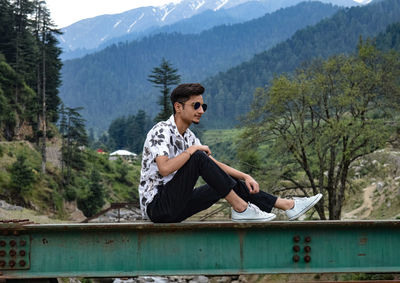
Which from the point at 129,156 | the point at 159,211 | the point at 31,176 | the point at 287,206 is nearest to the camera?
the point at 159,211

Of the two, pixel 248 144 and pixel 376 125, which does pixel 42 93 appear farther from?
pixel 376 125

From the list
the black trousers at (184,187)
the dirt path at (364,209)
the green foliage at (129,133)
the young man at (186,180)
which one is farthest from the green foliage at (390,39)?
the black trousers at (184,187)

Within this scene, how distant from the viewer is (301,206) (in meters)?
5.27

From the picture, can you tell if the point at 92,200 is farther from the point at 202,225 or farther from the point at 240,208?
the point at 202,225

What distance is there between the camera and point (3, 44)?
2616 inches

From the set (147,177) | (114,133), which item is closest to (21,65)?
(147,177)

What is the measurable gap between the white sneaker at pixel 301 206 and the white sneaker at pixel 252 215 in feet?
0.92

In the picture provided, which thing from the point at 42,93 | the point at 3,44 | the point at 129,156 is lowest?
the point at 129,156

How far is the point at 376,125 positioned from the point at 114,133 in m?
129

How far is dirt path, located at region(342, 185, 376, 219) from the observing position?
3826cm

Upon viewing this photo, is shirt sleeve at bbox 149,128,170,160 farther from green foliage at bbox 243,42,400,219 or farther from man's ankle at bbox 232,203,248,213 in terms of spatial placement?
green foliage at bbox 243,42,400,219

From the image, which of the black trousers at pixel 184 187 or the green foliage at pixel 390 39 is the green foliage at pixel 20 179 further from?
the green foliage at pixel 390 39

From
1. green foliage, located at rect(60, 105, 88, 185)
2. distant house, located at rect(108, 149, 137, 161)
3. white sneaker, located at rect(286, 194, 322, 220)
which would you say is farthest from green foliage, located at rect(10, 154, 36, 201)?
distant house, located at rect(108, 149, 137, 161)

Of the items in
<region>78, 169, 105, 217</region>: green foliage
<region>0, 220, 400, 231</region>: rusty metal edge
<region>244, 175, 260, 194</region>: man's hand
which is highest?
<region>244, 175, 260, 194</region>: man's hand
